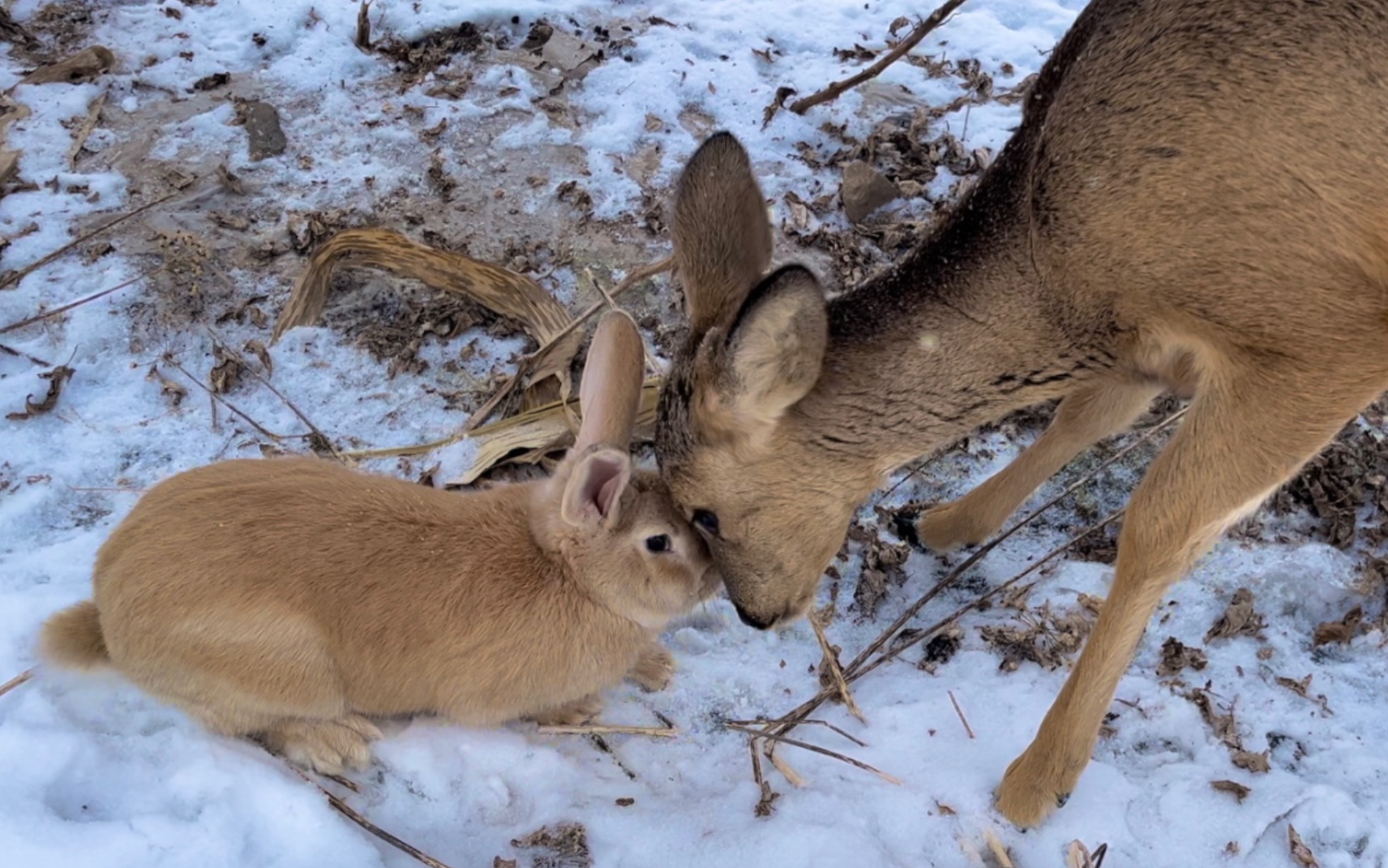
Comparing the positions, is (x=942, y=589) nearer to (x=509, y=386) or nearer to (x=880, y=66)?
(x=509, y=386)

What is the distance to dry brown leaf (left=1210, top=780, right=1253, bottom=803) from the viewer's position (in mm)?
3191

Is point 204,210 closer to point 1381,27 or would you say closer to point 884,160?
point 884,160

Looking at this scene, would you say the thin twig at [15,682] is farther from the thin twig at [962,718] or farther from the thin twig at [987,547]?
the thin twig at [962,718]

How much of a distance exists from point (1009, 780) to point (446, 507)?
75.5 inches

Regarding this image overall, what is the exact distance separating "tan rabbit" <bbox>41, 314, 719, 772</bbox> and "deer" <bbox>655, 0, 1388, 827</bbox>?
0.27 m

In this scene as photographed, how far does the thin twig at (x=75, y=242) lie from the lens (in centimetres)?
452

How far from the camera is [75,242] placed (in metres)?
4.73

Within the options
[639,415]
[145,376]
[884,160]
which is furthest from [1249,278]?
[145,376]

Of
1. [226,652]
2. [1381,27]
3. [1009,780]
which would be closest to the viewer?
[1381,27]

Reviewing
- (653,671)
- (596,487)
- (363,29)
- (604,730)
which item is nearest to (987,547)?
(653,671)

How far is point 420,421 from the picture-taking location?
4367mm

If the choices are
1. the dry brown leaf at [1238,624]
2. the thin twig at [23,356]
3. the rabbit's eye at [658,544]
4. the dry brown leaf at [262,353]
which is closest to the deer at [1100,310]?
the rabbit's eye at [658,544]

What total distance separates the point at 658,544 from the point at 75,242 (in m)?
3.24

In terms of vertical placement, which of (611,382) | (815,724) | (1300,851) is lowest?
(815,724)
